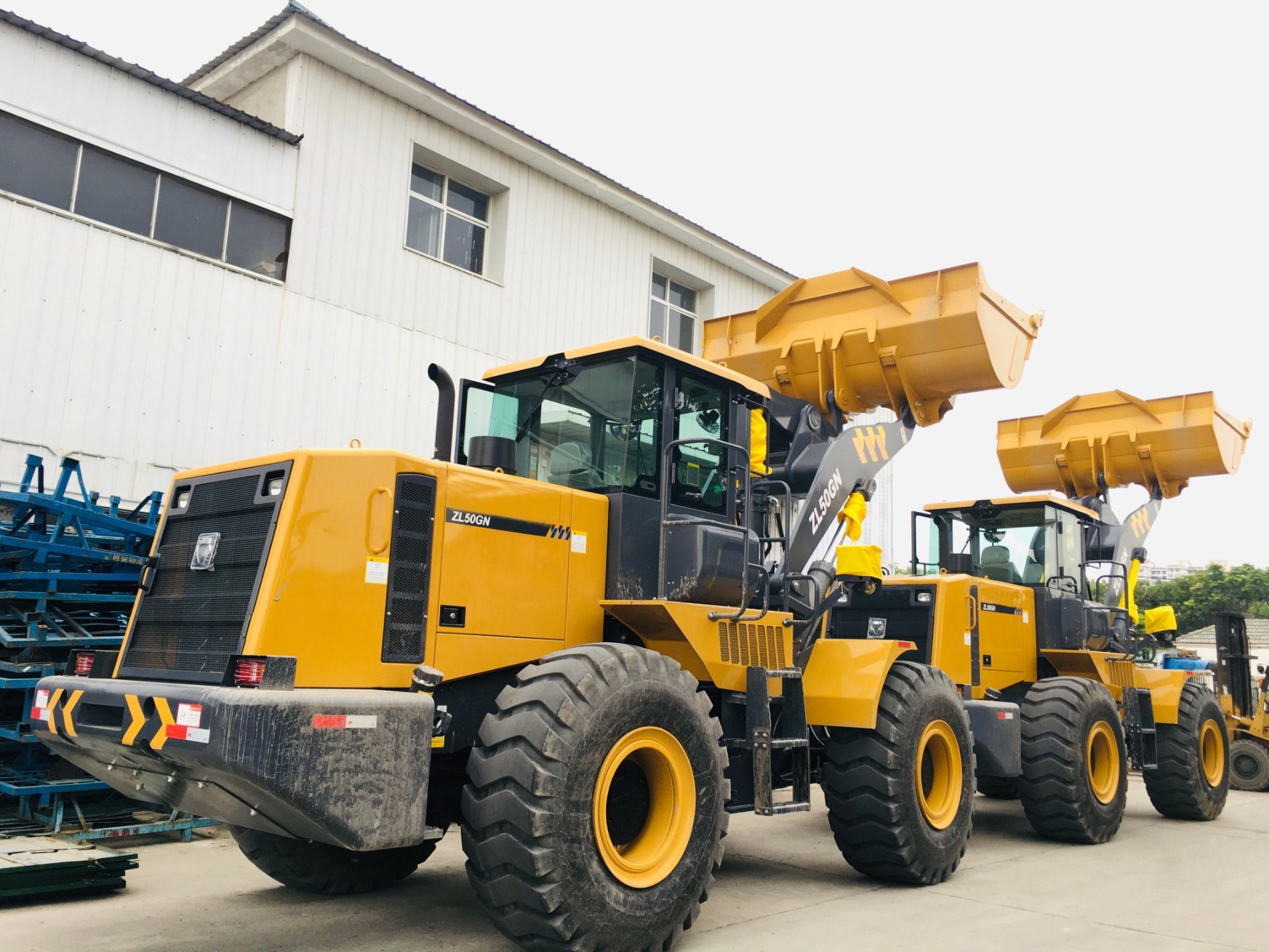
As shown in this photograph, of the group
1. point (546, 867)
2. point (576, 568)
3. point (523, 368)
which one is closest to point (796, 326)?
point (523, 368)

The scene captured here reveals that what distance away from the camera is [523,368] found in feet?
21.8

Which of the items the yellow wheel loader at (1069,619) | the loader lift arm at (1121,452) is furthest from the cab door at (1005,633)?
the loader lift arm at (1121,452)

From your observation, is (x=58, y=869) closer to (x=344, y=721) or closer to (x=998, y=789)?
(x=344, y=721)

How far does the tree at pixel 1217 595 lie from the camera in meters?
59.4

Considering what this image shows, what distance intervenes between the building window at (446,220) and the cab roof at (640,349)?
22.6 feet

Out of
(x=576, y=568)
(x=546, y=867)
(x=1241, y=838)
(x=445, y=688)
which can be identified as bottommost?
(x=1241, y=838)

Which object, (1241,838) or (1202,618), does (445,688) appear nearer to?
(1241,838)

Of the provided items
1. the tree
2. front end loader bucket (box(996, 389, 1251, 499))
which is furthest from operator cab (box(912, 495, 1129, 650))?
the tree

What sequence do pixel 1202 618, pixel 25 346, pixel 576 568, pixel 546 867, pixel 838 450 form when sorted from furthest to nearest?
pixel 1202 618, pixel 25 346, pixel 838 450, pixel 576 568, pixel 546 867

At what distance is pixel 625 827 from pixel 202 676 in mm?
2191

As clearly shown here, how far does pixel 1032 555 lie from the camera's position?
442 inches

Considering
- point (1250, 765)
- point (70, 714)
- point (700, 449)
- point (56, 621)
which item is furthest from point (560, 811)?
point (1250, 765)

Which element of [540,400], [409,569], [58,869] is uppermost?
[540,400]

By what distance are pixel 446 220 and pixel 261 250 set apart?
9.02 ft
